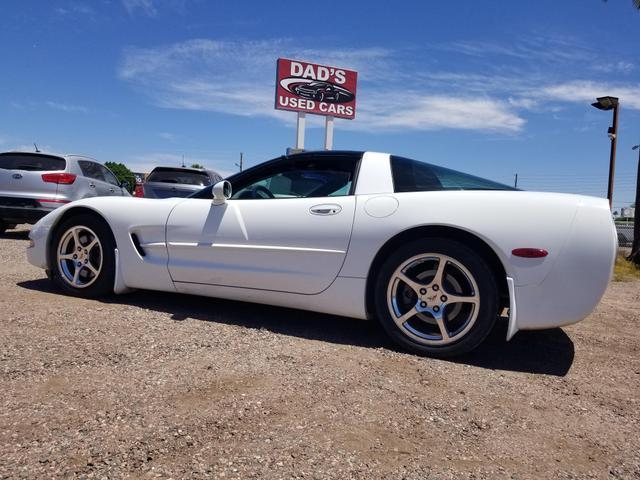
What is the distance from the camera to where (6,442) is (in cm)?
183

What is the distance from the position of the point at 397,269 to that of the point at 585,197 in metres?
1.20

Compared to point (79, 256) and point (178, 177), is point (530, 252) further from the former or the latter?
point (178, 177)

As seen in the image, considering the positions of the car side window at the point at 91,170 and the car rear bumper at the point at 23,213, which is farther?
the car side window at the point at 91,170

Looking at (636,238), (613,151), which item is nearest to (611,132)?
(613,151)

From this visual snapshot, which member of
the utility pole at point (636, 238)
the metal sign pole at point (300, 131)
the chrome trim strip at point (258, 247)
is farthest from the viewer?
the metal sign pole at point (300, 131)

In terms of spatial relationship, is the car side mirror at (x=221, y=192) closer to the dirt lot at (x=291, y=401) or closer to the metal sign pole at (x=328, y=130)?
the dirt lot at (x=291, y=401)

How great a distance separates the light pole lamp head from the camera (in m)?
13.3

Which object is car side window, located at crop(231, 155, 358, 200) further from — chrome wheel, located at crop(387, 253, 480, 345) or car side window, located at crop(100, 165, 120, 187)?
car side window, located at crop(100, 165, 120, 187)

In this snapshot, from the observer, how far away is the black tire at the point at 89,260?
3.97m

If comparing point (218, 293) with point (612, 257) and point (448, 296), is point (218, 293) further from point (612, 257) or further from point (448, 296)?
point (612, 257)

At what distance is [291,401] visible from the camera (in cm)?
230

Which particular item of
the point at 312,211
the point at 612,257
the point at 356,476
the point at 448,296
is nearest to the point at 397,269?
the point at 448,296

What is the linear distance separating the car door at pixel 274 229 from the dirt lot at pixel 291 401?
0.36 m

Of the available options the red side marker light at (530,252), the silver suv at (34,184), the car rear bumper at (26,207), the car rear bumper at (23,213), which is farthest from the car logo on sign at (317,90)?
the red side marker light at (530,252)
